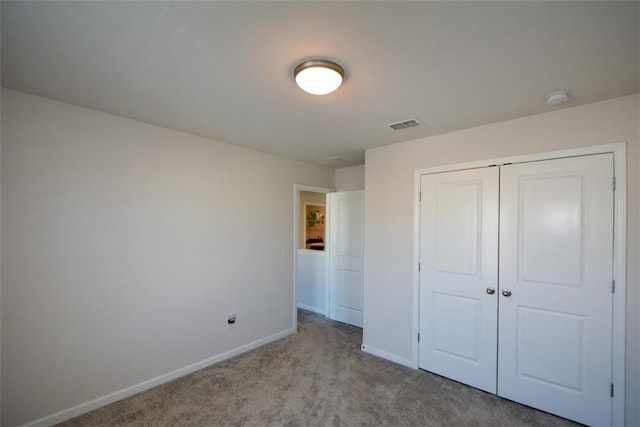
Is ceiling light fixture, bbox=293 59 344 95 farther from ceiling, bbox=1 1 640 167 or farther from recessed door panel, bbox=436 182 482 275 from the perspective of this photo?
recessed door panel, bbox=436 182 482 275

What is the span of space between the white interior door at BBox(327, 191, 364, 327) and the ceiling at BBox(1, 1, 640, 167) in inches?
82.1

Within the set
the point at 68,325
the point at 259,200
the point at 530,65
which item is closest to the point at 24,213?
the point at 68,325

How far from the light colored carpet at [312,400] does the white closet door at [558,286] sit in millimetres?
267

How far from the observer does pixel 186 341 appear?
9.84ft

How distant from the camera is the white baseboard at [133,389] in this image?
219cm

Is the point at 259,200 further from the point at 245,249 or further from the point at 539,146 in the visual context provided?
the point at 539,146

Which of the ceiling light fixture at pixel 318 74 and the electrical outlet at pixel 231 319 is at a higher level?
the ceiling light fixture at pixel 318 74

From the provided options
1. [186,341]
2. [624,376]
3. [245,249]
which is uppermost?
[245,249]

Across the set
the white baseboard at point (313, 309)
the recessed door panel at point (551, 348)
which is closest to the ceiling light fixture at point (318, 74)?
the recessed door panel at point (551, 348)

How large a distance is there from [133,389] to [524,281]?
3.64 m

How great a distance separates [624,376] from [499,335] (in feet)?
2.59

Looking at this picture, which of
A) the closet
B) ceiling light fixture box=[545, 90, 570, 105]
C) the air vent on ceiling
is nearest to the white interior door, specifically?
the closet

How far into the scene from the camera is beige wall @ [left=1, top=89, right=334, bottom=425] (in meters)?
2.10

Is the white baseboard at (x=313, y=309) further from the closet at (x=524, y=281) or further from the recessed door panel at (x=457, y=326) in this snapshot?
the recessed door panel at (x=457, y=326)
